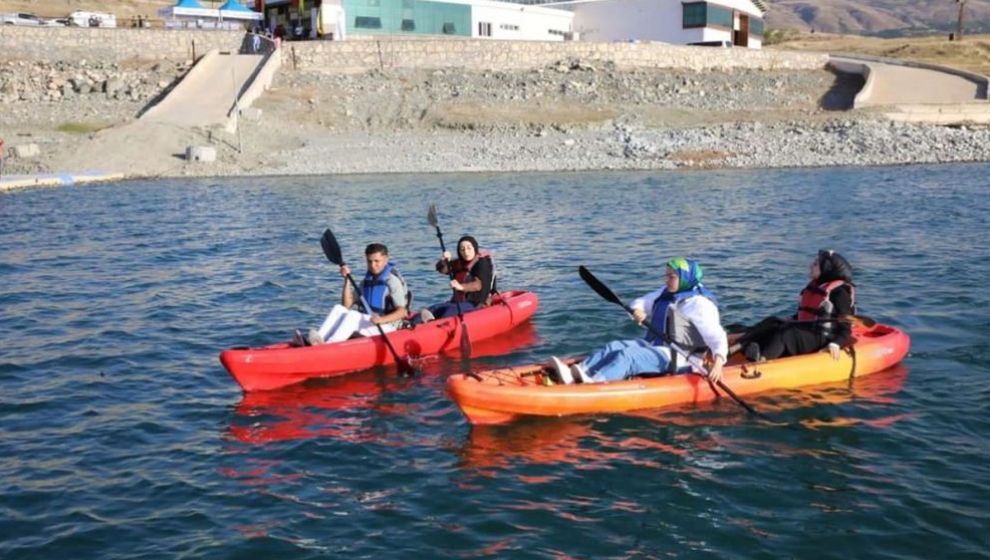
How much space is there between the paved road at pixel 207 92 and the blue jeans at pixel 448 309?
2235 cm

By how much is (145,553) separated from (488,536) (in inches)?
83.6

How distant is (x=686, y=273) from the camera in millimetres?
8219

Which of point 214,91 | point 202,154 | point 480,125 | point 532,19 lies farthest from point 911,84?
point 202,154

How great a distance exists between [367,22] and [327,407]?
124 ft

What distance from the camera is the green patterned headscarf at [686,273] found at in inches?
322

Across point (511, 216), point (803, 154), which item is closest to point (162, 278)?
point (511, 216)

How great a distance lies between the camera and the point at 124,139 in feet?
97.9

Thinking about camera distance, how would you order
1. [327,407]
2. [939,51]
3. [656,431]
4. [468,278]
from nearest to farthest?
[656,431] < [327,407] < [468,278] < [939,51]

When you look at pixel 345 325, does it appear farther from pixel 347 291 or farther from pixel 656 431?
pixel 656 431

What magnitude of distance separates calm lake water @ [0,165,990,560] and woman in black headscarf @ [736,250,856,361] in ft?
1.61

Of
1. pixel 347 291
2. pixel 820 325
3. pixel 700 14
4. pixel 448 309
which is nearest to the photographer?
pixel 820 325

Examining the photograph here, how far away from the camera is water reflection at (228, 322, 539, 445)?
26.5 ft

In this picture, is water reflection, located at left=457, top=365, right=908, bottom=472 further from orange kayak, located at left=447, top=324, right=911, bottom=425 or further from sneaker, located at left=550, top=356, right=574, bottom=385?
sneaker, located at left=550, top=356, right=574, bottom=385

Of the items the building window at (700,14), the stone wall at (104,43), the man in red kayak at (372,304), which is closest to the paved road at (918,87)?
the building window at (700,14)
